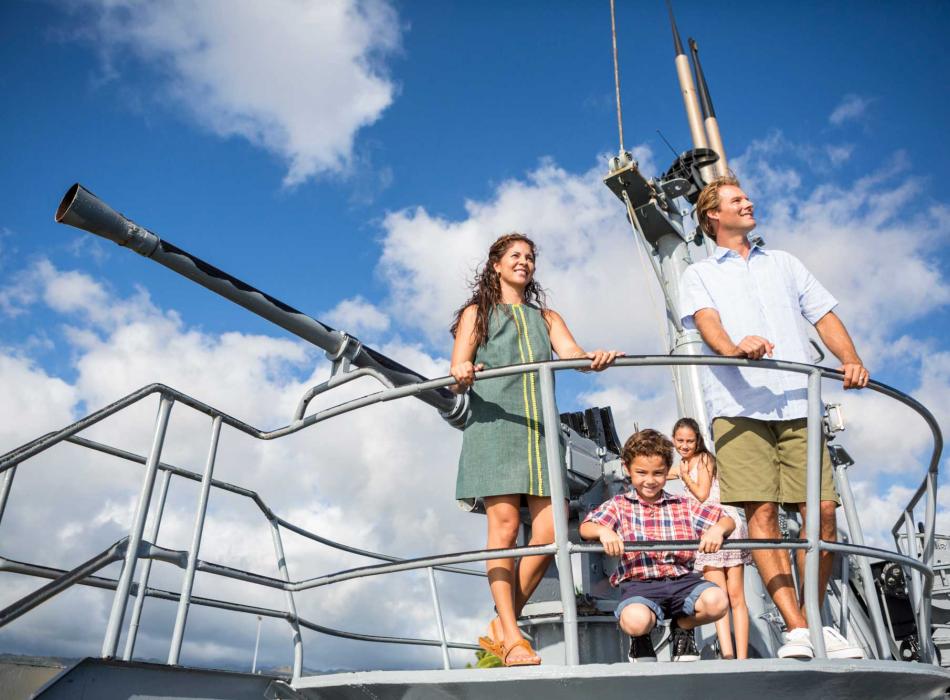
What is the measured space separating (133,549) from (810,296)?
2.73 meters

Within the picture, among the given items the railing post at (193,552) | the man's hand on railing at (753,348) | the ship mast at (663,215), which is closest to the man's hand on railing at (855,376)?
the man's hand on railing at (753,348)

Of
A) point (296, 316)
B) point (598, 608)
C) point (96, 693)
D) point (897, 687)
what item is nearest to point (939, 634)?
point (598, 608)

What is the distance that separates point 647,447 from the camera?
9.55 ft

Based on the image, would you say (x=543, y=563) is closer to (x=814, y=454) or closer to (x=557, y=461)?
(x=557, y=461)

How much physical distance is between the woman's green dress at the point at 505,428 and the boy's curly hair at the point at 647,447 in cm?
36

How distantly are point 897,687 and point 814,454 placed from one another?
0.79 metres

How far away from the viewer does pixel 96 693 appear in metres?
2.34

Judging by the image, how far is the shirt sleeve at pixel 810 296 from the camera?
306 cm

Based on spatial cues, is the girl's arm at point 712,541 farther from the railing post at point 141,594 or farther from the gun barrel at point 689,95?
the gun barrel at point 689,95

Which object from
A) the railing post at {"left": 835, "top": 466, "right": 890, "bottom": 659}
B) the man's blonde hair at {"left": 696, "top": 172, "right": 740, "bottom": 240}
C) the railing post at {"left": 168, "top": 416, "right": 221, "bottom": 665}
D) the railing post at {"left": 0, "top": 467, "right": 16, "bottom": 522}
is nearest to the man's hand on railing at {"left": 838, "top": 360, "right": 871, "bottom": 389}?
the railing post at {"left": 835, "top": 466, "right": 890, "bottom": 659}

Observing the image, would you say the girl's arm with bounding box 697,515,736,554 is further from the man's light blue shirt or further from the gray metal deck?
the man's light blue shirt

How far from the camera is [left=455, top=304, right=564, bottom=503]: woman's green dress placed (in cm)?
272

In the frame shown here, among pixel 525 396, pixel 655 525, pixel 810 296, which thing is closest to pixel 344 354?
pixel 525 396

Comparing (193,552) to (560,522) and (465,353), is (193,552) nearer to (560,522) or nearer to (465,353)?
(465,353)
